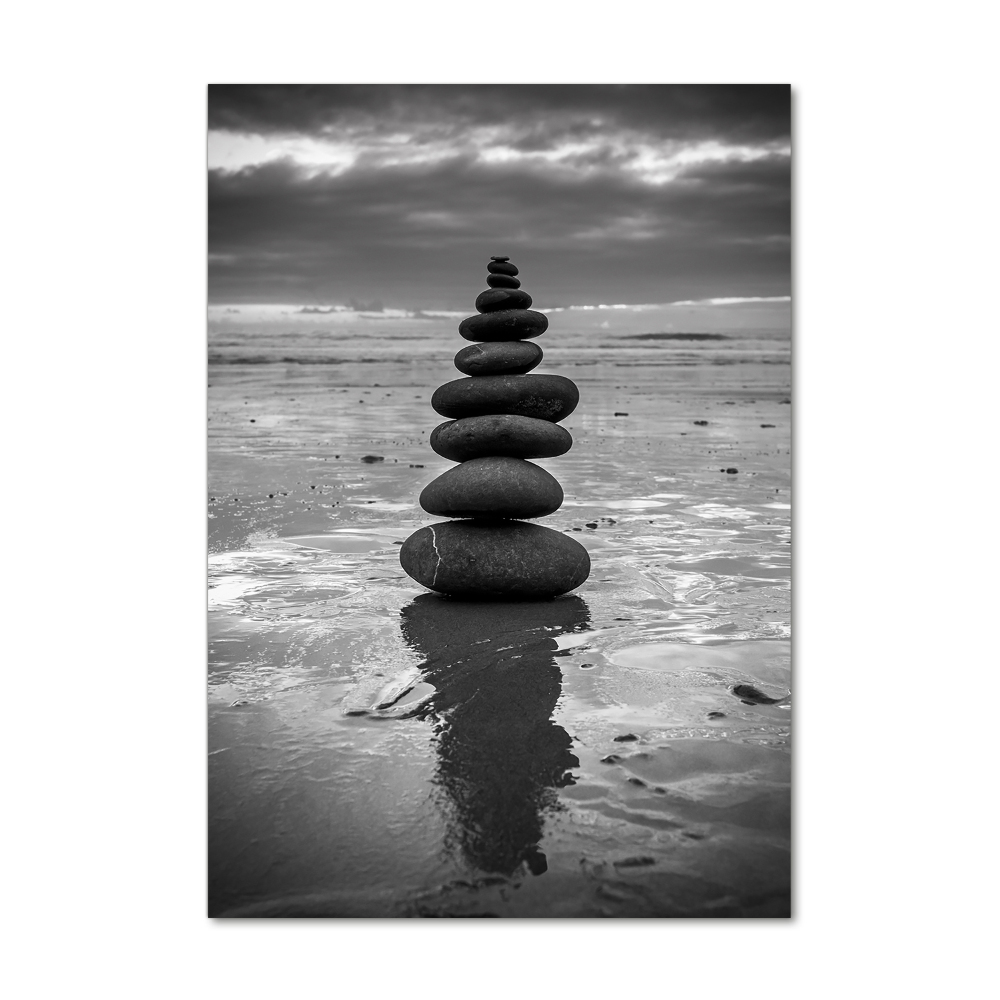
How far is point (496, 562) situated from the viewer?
243 inches

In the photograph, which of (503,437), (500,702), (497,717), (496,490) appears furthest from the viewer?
(503,437)

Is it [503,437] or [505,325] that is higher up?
[505,325]

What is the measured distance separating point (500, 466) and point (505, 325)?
0.95m

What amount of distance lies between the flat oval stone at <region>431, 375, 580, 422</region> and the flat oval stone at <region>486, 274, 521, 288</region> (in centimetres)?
63

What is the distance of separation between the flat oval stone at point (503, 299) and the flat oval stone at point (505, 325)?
49 millimetres

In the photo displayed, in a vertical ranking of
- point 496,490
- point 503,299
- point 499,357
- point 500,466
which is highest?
point 503,299

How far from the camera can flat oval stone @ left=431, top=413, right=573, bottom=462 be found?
A: 6.19 meters

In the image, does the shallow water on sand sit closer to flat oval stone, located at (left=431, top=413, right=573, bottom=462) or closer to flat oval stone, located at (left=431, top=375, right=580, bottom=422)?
flat oval stone, located at (left=431, top=375, right=580, bottom=422)

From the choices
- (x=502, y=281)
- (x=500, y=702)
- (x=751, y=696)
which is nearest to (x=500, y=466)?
(x=502, y=281)

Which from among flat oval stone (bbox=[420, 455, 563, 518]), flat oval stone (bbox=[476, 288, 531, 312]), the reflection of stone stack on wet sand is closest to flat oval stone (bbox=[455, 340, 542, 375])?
flat oval stone (bbox=[476, 288, 531, 312])

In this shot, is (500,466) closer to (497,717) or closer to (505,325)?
(505,325)
